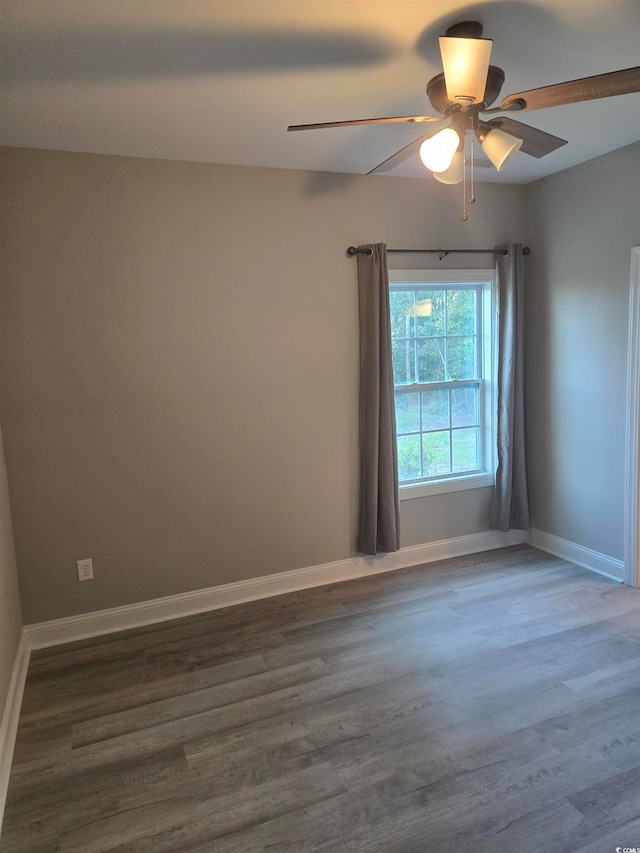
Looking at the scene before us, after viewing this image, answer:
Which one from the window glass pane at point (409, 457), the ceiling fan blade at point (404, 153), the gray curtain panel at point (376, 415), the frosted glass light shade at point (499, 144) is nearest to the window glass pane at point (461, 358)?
the window glass pane at point (409, 457)

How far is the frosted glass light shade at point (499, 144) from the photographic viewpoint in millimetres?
1977

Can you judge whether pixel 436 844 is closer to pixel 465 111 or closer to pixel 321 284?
pixel 465 111

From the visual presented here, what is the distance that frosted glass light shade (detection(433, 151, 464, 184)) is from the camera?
6.98 feet

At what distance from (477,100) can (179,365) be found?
200cm

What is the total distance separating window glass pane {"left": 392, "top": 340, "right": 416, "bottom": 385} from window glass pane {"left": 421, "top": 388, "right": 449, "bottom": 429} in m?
0.18

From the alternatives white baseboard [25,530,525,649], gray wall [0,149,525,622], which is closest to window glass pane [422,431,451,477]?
white baseboard [25,530,525,649]

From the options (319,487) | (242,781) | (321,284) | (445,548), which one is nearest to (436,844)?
(242,781)

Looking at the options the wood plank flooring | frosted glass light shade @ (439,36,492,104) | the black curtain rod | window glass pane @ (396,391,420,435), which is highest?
frosted glass light shade @ (439,36,492,104)

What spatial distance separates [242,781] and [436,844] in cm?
71

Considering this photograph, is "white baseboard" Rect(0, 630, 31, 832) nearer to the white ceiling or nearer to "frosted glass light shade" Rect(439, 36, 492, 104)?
the white ceiling

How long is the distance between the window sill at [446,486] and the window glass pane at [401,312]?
1050 mm

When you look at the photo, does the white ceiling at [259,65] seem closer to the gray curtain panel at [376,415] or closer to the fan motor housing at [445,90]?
the fan motor housing at [445,90]

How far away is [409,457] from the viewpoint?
391cm

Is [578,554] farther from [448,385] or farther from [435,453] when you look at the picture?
[448,385]
